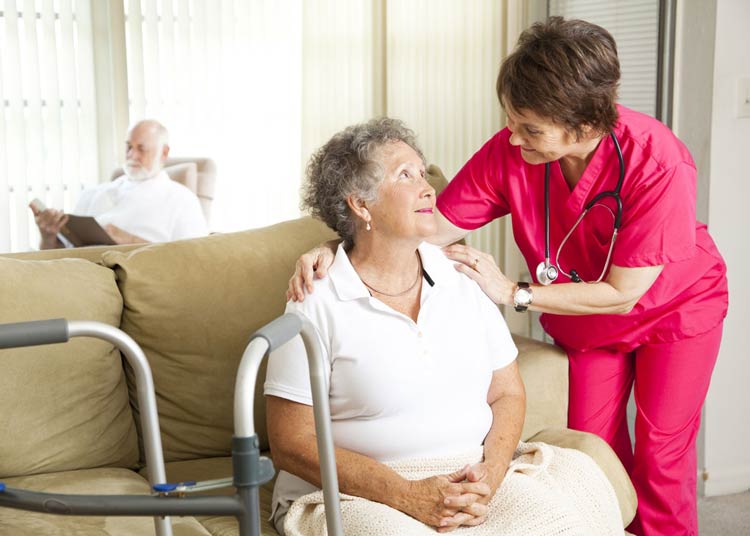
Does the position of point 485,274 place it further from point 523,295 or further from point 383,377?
point 383,377

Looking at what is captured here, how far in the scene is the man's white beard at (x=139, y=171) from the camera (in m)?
3.84

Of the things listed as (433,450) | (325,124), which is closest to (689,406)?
(433,450)

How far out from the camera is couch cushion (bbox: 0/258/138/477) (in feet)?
5.75

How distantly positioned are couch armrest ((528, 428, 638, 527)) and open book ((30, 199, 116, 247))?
204 cm

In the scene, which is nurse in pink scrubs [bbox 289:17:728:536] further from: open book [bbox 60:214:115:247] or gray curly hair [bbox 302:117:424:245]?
open book [bbox 60:214:115:247]

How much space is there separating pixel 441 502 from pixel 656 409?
73 centimetres

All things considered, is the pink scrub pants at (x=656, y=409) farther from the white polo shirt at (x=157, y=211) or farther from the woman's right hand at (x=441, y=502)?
the white polo shirt at (x=157, y=211)

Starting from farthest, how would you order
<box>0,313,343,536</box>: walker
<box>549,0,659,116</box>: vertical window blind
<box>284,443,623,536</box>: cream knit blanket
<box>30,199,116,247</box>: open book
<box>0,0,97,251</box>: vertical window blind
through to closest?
<box>0,0,97,251</box>: vertical window blind
<box>30,199,116,247</box>: open book
<box>549,0,659,116</box>: vertical window blind
<box>284,443,623,536</box>: cream knit blanket
<box>0,313,343,536</box>: walker

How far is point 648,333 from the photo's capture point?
79.0 inches

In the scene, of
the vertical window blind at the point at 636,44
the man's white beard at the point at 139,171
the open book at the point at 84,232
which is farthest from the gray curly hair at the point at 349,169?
the man's white beard at the point at 139,171

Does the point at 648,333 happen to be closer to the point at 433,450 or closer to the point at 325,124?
the point at 433,450

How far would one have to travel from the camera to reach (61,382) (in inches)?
70.8

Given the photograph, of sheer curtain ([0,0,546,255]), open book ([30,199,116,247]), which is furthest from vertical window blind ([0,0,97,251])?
open book ([30,199,116,247])

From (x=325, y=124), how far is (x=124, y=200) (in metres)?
1.20
